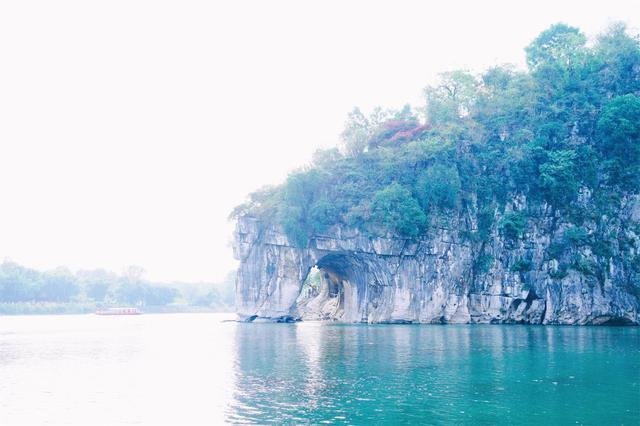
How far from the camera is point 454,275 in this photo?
5616cm

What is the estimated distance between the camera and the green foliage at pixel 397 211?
54438 mm

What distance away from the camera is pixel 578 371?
2241 cm

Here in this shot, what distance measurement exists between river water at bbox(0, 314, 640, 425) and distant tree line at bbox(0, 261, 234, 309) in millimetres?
76855

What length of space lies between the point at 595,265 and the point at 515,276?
643 cm

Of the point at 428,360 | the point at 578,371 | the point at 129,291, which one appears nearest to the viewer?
the point at 578,371

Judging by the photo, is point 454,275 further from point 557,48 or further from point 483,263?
point 557,48

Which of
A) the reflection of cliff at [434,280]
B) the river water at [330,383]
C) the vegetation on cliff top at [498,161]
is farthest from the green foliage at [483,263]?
the river water at [330,383]

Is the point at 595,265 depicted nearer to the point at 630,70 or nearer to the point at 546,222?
the point at 546,222

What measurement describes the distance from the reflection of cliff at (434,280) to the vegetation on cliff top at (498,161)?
163cm

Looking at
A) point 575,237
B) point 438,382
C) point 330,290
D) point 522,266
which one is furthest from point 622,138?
point 438,382

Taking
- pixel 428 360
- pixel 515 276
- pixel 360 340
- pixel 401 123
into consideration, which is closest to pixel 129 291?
pixel 401 123

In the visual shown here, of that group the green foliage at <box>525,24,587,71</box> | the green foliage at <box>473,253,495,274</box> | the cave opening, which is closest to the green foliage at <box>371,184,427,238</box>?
the cave opening

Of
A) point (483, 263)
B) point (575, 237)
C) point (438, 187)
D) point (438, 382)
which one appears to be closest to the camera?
point (438, 382)

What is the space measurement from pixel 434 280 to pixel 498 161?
12.3 meters
